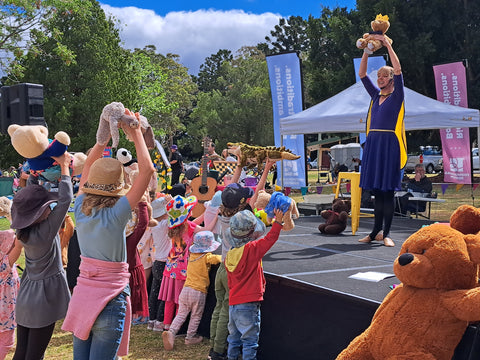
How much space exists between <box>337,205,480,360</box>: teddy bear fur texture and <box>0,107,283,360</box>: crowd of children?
1.19 meters

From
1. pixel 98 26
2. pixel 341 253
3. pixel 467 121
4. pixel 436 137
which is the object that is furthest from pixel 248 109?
pixel 341 253

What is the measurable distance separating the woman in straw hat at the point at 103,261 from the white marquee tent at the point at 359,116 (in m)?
5.76

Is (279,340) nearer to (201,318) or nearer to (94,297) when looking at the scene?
(201,318)

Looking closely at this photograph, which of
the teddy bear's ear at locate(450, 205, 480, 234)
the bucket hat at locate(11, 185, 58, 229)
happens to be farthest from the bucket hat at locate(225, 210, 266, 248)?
the teddy bear's ear at locate(450, 205, 480, 234)

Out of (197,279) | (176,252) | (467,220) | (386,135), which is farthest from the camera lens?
(386,135)

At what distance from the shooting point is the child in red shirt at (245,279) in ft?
11.1

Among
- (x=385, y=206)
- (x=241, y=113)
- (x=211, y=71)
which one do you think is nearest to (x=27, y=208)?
(x=385, y=206)

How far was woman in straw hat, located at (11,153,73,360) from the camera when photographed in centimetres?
305

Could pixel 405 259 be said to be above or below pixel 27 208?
below

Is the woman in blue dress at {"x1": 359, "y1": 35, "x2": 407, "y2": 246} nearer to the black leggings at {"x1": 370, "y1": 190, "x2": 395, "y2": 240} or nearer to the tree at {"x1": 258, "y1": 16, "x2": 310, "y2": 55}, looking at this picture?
the black leggings at {"x1": 370, "y1": 190, "x2": 395, "y2": 240}

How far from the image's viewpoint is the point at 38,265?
10.3 feet

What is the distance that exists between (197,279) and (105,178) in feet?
6.12

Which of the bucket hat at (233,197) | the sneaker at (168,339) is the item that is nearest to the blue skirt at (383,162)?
the bucket hat at (233,197)

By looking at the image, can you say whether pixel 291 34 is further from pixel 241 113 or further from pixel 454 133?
pixel 454 133
